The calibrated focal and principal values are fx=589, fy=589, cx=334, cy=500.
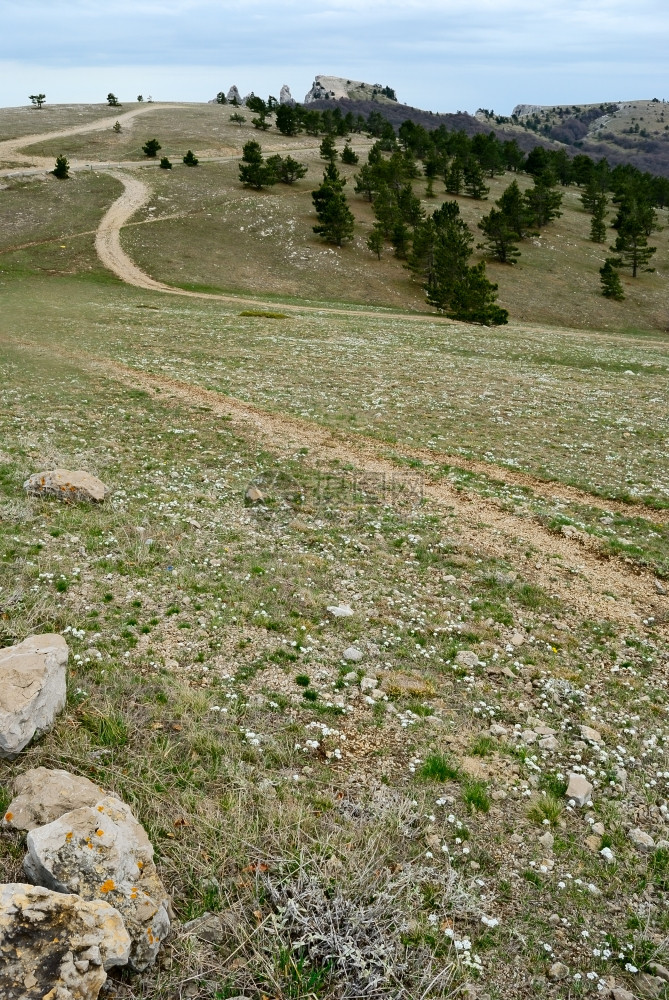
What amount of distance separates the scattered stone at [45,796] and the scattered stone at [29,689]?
2.60 ft

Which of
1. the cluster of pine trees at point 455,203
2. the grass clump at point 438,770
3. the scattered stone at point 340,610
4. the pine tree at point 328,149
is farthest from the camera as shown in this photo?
the pine tree at point 328,149

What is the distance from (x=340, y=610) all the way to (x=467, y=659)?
2.98 m

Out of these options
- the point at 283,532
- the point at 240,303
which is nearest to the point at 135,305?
the point at 240,303

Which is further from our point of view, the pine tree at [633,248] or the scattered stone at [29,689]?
the pine tree at [633,248]

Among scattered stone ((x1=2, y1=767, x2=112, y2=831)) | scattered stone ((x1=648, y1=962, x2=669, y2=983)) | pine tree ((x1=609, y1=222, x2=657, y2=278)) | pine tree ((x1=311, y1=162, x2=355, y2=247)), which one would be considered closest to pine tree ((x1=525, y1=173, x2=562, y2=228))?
pine tree ((x1=609, y1=222, x2=657, y2=278))

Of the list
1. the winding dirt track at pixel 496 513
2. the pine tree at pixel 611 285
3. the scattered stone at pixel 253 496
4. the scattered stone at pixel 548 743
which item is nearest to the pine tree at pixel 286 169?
the pine tree at pixel 611 285

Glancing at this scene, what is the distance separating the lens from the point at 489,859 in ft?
26.6

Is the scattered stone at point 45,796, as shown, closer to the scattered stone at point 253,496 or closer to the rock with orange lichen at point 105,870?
the rock with orange lichen at point 105,870

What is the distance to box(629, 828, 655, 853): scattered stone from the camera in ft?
27.7

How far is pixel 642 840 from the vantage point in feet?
28.0

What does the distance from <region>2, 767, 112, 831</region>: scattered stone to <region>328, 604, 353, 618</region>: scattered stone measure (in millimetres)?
6222

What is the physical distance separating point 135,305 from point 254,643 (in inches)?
2080

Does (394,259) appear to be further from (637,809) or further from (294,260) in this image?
(637,809)

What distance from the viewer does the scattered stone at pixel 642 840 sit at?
8.45m
